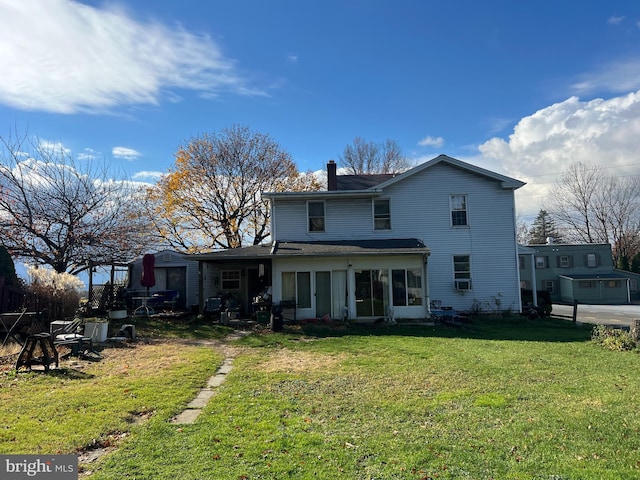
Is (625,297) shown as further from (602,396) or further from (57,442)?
(57,442)

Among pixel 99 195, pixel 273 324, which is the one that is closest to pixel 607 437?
pixel 273 324

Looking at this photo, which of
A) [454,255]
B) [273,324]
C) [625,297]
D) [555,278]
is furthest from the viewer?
[555,278]

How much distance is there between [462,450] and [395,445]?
70 centimetres

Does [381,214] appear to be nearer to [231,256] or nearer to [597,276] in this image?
[231,256]

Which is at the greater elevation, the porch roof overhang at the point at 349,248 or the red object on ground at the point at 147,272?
the porch roof overhang at the point at 349,248

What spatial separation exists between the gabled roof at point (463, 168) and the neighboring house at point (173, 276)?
1160 cm

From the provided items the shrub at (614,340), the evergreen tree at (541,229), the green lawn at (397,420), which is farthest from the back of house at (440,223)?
the evergreen tree at (541,229)

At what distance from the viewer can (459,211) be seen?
19.7m

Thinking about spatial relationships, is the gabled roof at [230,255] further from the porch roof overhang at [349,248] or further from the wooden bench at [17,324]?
the wooden bench at [17,324]

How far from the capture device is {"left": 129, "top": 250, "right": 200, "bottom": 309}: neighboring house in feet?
75.3

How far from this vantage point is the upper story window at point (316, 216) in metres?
19.4

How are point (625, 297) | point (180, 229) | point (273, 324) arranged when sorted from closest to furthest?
point (273, 324) < point (180, 229) < point (625, 297)

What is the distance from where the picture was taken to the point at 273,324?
1507 cm

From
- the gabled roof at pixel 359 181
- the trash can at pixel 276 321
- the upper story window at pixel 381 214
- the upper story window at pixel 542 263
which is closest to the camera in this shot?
the trash can at pixel 276 321
